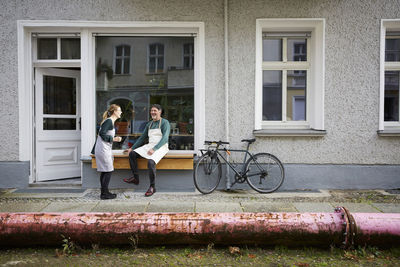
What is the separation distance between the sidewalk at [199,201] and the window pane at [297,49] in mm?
2776

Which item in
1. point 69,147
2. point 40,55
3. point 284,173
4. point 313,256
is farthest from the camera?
point 69,147

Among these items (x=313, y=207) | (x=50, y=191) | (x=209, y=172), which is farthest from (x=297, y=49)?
(x=50, y=191)

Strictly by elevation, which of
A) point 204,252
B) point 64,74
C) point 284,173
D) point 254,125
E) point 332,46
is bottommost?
point 204,252

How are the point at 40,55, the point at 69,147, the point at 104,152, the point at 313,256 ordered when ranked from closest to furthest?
the point at 313,256 < the point at 104,152 < the point at 40,55 < the point at 69,147

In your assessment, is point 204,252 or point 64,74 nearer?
point 204,252

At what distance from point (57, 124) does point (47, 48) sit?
162cm

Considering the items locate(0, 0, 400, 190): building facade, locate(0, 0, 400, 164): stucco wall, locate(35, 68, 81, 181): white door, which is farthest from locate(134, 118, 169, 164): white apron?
locate(35, 68, 81, 181): white door

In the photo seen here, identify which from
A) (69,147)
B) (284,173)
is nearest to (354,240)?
(284,173)

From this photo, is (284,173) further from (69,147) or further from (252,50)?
(69,147)

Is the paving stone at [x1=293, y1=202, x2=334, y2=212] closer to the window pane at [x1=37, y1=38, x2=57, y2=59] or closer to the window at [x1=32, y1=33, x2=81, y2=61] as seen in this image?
the window at [x1=32, y1=33, x2=81, y2=61]

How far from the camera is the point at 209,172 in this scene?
6.26 metres

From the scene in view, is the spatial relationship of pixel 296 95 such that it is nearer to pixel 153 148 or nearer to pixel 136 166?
pixel 153 148

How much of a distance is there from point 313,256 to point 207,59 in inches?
165

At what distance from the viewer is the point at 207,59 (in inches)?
258
